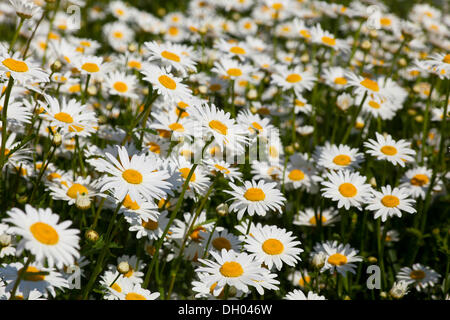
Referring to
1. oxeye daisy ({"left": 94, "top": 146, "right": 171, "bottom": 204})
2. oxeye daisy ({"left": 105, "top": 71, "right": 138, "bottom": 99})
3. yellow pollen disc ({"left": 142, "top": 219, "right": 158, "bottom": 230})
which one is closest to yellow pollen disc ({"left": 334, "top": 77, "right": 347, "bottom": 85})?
oxeye daisy ({"left": 105, "top": 71, "right": 138, "bottom": 99})

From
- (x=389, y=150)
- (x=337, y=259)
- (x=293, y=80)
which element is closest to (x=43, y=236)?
(x=337, y=259)

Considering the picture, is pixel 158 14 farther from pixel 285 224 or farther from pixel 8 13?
pixel 285 224

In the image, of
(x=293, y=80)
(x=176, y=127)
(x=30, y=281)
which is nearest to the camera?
(x=30, y=281)

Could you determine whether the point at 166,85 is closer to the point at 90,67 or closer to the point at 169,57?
the point at 169,57

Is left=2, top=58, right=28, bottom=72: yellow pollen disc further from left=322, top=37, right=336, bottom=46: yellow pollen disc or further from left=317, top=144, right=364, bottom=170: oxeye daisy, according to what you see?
left=322, top=37, right=336, bottom=46: yellow pollen disc

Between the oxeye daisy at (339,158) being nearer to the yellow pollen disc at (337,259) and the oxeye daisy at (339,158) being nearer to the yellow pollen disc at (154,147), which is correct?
the yellow pollen disc at (337,259)

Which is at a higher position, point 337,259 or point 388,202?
point 388,202
